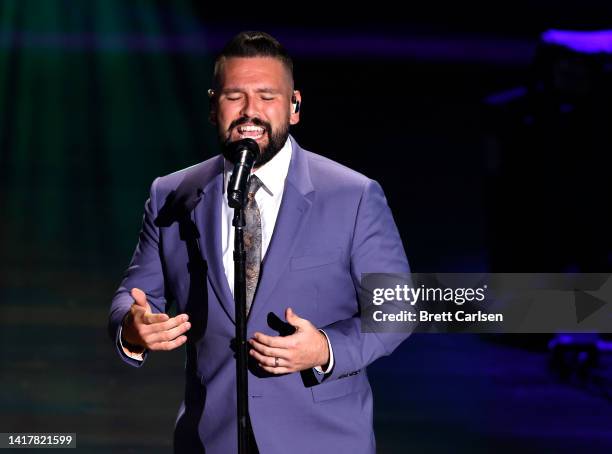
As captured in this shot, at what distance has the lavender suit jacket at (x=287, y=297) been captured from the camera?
2.01m

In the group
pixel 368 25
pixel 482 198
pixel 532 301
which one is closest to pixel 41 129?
pixel 368 25

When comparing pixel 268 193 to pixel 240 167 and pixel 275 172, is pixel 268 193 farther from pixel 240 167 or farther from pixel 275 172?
pixel 240 167

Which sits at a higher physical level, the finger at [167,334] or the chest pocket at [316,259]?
the chest pocket at [316,259]

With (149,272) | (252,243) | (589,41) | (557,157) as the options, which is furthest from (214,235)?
(557,157)

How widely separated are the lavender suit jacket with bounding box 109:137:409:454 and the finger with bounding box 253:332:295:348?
0.56 ft

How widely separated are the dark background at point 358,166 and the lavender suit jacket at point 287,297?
9.08 ft

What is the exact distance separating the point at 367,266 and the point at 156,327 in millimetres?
472

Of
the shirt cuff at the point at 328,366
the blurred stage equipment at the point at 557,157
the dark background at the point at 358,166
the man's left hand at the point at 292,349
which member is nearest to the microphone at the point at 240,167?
the man's left hand at the point at 292,349

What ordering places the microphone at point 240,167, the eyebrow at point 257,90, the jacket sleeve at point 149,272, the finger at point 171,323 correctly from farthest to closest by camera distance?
1. the jacket sleeve at point 149,272
2. the eyebrow at point 257,90
3. the finger at point 171,323
4. the microphone at point 240,167

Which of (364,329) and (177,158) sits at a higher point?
(177,158)

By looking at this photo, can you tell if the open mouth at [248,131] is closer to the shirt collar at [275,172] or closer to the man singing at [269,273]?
the man singing at [269,273]

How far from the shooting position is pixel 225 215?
2141 millimetres

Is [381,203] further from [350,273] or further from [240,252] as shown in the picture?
[240,252]

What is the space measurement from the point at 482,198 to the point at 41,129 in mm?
4471
